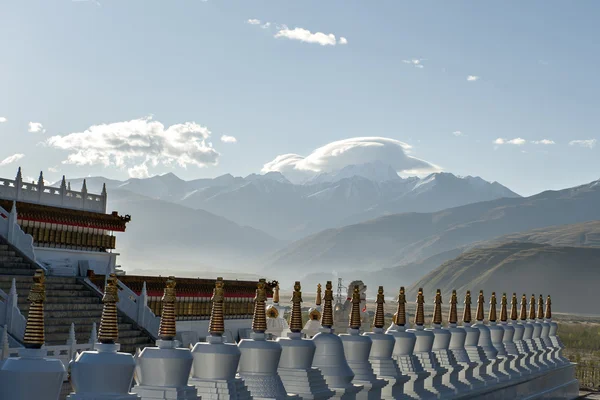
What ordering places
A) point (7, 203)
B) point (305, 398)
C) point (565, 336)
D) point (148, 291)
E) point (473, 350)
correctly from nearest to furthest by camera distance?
point (305, 398) < point (473, 350) < point (7, 203) < point (148, 291) < point (565, 336)

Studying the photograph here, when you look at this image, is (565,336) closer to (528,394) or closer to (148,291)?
(528,394)

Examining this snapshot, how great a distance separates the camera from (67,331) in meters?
36.4

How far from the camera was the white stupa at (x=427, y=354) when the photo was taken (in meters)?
33.9

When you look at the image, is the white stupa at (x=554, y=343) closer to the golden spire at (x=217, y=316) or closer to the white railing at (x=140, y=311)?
the white railing at (x=140, y=311)

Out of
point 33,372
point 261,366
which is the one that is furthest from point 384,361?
point 33,372

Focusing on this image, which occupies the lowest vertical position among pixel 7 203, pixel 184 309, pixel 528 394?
pixel 528 394

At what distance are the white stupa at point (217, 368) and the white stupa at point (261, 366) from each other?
1.24m

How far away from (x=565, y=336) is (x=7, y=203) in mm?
87249

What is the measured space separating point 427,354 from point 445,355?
2528mm

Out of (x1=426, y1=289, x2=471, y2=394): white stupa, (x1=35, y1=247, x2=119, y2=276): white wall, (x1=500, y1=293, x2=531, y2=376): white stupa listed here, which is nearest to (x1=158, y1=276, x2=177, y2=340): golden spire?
(x1=426, y1=289, x2=471, y2=394): white stupa

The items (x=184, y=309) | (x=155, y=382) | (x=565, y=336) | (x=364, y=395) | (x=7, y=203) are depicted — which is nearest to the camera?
(x=155, y=382)

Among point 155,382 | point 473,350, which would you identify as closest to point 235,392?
point 155,382

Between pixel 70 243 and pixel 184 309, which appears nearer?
pixel 70 243

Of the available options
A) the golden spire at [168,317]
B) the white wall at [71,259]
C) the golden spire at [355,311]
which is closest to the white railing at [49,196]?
the white wall at [71,259]
